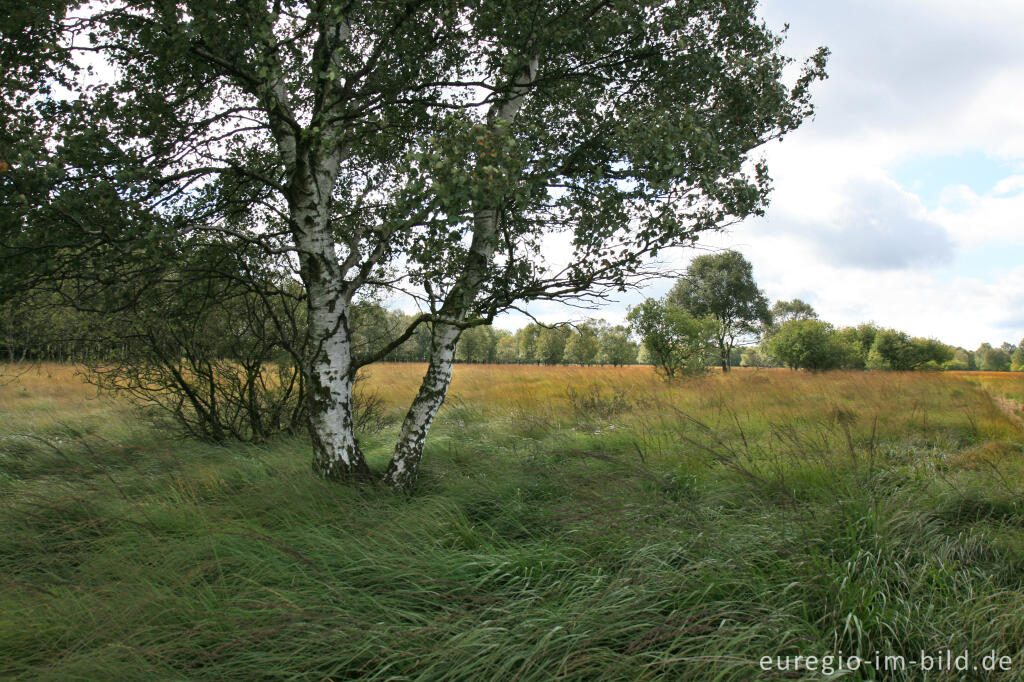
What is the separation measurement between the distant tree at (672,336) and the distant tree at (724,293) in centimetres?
1808

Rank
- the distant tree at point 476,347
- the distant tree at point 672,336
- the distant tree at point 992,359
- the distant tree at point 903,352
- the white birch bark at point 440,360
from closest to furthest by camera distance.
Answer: the white birch bark at point 440,360 < the distant tree at point 672,336 < the distant tree at point 903,352 < the distant tree at point 476,347 < the distant tree at point 992,359

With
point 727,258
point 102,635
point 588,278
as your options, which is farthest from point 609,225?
point 727,258

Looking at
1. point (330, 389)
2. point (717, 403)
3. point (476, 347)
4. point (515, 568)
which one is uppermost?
point (476, 347)

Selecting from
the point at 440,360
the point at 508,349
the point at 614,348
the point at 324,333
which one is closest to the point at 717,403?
the point at 440,360

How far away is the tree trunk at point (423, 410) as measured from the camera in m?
4.68

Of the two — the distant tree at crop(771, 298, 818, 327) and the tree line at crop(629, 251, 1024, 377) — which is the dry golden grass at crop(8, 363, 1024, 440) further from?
the distant tree at crop(771, 298, 818, 327)

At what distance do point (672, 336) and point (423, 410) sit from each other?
1444cm

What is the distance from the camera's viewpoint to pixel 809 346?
80.7 ft

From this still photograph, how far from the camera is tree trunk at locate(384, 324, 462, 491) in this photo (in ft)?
15.4

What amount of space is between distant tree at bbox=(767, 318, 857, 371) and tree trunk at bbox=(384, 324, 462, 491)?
25813 mm

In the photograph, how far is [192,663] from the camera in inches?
76.0

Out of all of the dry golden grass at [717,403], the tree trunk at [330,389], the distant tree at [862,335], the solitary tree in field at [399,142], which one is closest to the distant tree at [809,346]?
the dry golden grass at [717,403]

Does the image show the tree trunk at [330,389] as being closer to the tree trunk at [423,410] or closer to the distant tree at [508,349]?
the tree trunk at [423,410]

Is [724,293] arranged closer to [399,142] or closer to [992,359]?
[399,142]
